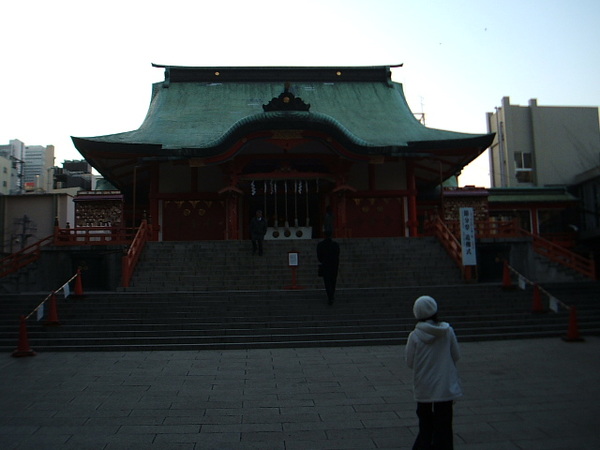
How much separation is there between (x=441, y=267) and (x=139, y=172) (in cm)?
1387

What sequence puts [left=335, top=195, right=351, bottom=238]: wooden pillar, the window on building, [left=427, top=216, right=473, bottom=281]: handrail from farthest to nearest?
the window on building, [left=335, top=195, right=351, bottom=238]: wooden pillar, [left=427, top=216, right=473, bottom=281]: handrail

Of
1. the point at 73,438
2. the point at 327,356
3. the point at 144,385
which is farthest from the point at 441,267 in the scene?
the point at 73,438

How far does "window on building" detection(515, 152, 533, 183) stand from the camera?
3625 cm

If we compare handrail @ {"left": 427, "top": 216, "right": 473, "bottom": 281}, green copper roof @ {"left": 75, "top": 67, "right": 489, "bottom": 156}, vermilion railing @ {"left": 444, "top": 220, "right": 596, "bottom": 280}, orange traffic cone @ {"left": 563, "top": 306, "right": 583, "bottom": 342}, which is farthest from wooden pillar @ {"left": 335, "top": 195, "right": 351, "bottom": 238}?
orange traffic cone @ {"left": 563, "top": 306, "right": 583, "bottom": 342}

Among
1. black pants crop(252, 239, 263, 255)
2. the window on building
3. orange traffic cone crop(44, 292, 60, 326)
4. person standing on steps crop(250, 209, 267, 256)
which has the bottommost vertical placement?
orange traffic cone crop(44, 292, 60, 326)

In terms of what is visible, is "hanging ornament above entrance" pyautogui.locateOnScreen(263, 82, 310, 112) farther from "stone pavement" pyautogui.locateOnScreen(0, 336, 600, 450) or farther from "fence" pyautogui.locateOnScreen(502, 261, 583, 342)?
"stone pavement" pyautogui.locateOnScreen(0, 336, 600, 450)

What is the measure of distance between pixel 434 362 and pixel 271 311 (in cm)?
784

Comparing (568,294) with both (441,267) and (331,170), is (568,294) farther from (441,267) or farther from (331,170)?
(331,170)

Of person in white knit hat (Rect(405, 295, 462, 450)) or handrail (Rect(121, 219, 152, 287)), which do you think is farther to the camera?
handrail (Rect(121, 219, 152, 287))

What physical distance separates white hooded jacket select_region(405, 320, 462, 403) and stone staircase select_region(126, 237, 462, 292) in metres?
10.6

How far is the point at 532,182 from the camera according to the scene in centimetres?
3603

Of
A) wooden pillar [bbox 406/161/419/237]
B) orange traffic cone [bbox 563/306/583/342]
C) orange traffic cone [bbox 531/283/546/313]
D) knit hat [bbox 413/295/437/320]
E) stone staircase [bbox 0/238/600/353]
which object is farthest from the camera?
wooden pillar [bbox 406/161/419/237]

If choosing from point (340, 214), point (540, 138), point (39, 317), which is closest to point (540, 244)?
point (340, 214)

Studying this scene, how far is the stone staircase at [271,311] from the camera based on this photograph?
34.5 ft
